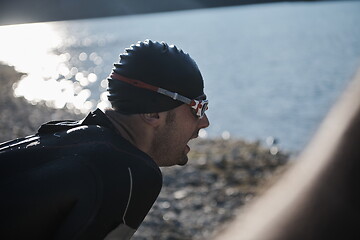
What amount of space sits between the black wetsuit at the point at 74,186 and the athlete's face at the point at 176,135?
464 mm

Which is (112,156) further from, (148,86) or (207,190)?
(207,190)

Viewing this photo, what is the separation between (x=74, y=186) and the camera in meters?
2.28

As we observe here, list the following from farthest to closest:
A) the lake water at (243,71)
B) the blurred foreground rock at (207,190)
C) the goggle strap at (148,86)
→ 1. the lake water at (243,71)
2. the blurred foreground rock at (207,190)
3. the goggle strap at (148,86)

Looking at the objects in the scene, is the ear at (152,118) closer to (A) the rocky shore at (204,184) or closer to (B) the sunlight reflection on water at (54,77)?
(A) the rocky shore at (204,184)

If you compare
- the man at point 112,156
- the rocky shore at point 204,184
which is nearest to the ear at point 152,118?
the man at point 112,156

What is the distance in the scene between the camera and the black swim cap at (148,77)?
10.3 feet

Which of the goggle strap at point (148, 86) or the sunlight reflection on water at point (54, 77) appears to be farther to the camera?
the sunlight reflection on water at point (54, 77)

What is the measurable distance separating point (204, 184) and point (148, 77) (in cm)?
Answer: 992

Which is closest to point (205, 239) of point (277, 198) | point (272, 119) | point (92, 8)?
point (92, 8)

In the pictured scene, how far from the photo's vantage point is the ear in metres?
3.12

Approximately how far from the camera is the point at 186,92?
3291mm

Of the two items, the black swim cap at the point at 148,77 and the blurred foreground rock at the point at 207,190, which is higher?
the blurred foreground rock at the point at 207,190

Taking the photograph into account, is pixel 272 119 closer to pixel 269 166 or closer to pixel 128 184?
pixel 269 166

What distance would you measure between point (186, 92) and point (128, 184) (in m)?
1.03
